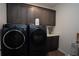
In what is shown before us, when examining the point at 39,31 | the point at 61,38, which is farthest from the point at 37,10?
the point at 61,38

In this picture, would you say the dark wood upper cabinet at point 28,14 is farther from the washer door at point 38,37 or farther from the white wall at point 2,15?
the washer door at point 38,37

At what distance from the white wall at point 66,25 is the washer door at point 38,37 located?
0.33 m

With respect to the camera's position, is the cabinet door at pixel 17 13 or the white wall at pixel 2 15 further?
the cabinet door at pixel 17 13

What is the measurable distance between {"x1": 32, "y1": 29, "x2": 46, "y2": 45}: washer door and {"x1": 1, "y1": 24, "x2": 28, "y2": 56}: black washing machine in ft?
0.67

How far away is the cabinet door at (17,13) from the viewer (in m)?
2.18

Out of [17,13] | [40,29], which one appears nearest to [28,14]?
[17,13]

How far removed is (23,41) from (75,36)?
1276 mm

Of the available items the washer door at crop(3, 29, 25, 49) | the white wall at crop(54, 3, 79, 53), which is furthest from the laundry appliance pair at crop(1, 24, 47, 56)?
the white wall at crop(54, 3, 79, 53)

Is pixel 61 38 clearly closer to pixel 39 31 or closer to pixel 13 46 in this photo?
pixel 39 31

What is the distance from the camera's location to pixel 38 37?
7.86ft

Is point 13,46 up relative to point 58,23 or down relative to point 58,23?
down

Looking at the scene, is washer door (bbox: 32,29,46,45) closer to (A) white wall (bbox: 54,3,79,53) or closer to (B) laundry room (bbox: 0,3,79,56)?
(B) laundry room (bbox: 0,3,79,56)

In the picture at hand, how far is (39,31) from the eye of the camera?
7.77 ft

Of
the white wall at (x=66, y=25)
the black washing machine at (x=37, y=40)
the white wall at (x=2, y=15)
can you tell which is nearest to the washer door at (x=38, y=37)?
the black washing machine at (x=37, y=40)
